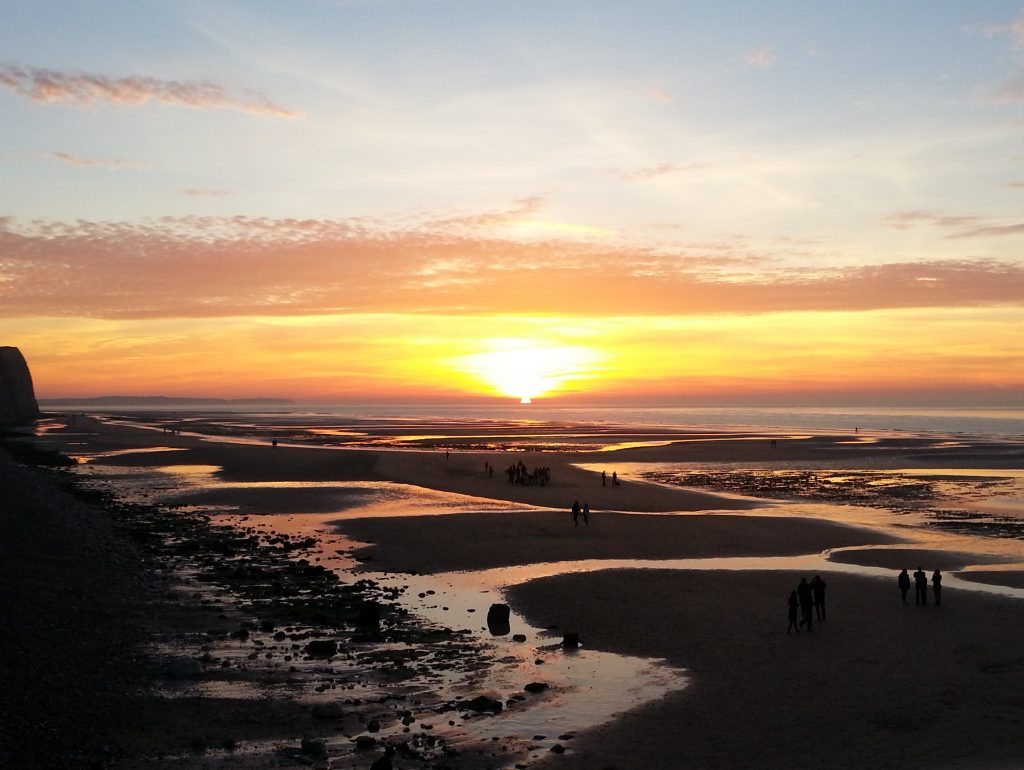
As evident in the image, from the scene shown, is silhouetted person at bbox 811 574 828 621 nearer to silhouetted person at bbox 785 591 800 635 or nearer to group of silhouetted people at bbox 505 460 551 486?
silhouetted person at bbox 785 591 800 635

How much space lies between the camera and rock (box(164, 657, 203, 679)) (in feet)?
57.4

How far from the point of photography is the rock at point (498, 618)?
22.6 meters

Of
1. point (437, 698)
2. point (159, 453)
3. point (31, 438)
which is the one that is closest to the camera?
point (437, 698)

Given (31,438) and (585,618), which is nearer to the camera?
(585,618)

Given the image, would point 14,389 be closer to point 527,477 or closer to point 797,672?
point 527,477

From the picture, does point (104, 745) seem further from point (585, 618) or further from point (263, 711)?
point (585, 618)

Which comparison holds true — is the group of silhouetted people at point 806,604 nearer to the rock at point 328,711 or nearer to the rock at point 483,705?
the rock at point 483,705

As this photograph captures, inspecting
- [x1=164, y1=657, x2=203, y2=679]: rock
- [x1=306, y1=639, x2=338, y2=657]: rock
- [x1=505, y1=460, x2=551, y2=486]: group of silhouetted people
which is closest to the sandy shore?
[x1=306, y1=639, x2=338, y2=657]: rock

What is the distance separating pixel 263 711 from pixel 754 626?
13.4 m

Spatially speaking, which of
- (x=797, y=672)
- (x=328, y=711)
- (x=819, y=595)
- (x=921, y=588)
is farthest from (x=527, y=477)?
(x=328, y=711)

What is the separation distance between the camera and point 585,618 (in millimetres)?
23969

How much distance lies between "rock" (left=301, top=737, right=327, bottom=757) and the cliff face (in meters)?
142

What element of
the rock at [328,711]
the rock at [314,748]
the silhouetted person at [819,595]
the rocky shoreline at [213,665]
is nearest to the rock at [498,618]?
the rocky shoreline at [213,665]

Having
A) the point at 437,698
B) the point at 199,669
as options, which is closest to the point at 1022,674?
the point at 437,698
